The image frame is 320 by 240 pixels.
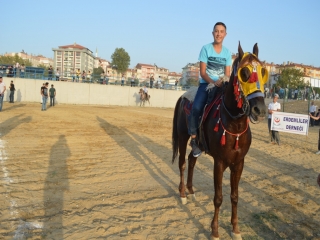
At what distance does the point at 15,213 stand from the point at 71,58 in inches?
4288

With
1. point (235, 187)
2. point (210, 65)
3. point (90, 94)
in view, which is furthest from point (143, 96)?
point (235, 187)

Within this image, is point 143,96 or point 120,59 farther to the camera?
point 120,59

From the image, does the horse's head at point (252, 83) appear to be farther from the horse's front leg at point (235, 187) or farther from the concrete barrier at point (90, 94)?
the concrete barrier at point (90, 94)

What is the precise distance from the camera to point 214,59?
519cm

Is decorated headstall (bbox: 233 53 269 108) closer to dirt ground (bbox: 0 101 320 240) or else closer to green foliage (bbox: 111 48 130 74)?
dirt ground (bbox: 0 101 320 240)

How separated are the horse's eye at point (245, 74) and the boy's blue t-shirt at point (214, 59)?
1555 millimetres

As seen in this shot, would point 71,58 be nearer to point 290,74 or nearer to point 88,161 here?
point 290,74

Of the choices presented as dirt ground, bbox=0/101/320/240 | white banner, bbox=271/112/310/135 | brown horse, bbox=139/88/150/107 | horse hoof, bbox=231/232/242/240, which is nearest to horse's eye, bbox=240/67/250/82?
horse hoof, bbox=231/232/242/240

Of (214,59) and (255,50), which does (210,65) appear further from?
(255,50)

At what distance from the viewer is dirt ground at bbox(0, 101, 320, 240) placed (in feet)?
14.8

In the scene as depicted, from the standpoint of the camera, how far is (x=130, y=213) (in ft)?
16.6

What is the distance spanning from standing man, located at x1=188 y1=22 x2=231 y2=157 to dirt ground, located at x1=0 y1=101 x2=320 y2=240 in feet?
5.37

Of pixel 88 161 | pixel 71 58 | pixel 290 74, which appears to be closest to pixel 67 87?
pixel 88 161

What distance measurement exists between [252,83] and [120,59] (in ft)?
229
